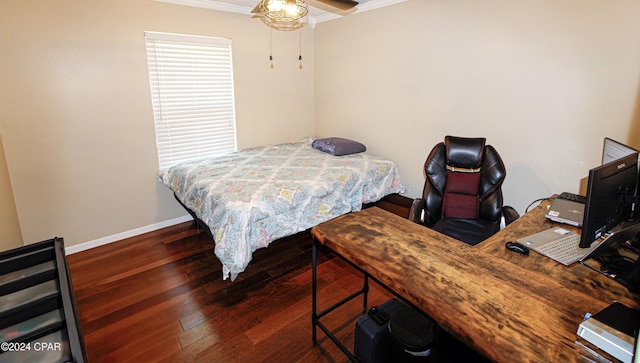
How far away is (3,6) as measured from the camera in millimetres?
2607

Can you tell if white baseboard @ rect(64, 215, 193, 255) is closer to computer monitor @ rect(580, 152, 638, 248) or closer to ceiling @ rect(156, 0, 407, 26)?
ceiling @ rect(156, 0, 407, 26)

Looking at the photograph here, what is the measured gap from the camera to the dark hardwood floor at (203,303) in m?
2.02

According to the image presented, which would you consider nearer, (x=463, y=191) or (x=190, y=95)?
(x=463, y=191)

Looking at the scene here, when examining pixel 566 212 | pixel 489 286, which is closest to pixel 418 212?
pixel 566 212

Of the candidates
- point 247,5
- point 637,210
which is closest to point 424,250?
point 637,210

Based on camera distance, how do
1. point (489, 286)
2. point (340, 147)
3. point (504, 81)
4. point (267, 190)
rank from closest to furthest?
point (489, 286) → point (267, 190) → point (504, 81) → point (340, 147)

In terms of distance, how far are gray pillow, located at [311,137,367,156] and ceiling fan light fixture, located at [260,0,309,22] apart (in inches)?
67.5

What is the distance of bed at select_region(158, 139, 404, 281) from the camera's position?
2457 millimetres

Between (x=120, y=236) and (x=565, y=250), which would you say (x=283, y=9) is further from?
(x=120, y=236)

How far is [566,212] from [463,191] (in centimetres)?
76

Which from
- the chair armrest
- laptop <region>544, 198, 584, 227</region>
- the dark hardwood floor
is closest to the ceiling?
the chair armrest

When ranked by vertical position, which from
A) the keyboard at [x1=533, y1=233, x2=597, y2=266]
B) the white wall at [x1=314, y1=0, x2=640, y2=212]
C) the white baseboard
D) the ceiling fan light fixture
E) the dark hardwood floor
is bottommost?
the dark hardwood floor

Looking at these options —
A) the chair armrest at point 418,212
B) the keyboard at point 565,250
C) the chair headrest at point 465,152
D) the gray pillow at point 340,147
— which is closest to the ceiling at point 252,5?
the gray pillow at point 340,147

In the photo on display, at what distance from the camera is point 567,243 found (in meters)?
1.62
